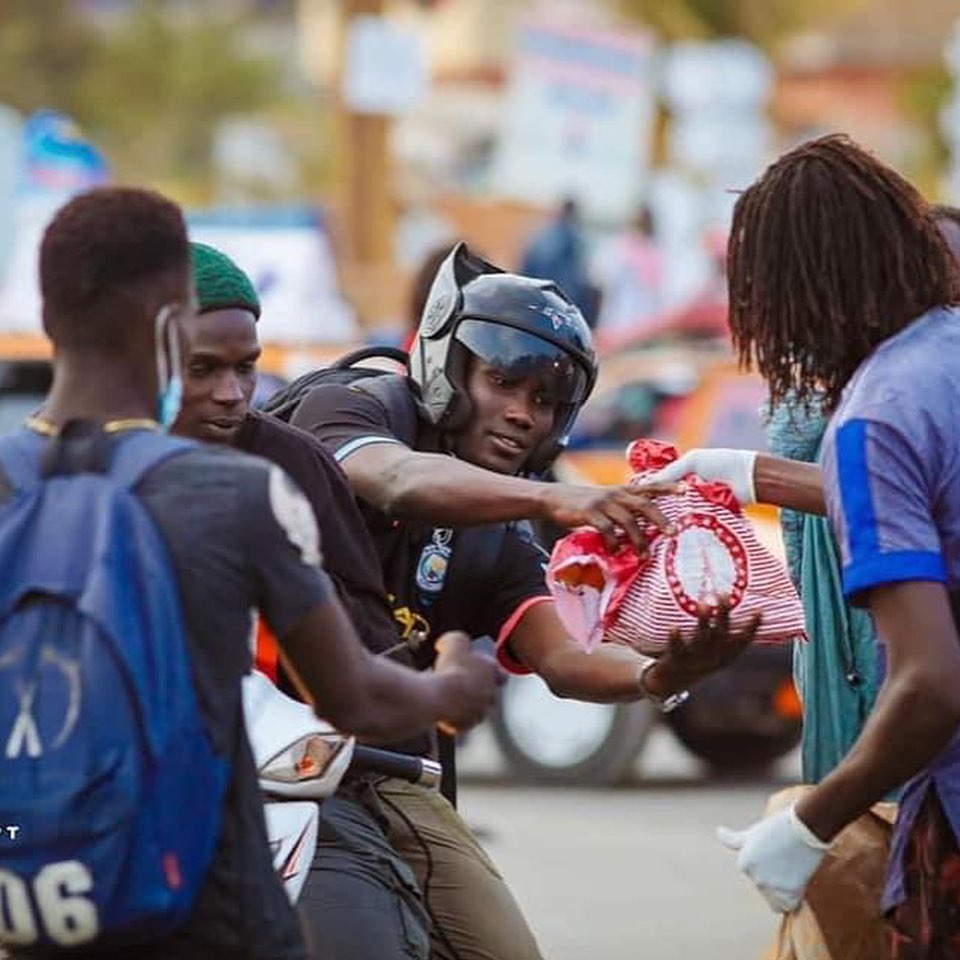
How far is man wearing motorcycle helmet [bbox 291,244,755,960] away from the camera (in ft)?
17.7

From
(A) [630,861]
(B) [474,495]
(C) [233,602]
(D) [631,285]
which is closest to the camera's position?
(C) [233,602]

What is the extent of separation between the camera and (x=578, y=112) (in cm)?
2694

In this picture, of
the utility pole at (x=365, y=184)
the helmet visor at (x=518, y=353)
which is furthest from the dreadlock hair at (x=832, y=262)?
the utility pole at (x=365, y=184)

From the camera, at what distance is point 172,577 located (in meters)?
3.79

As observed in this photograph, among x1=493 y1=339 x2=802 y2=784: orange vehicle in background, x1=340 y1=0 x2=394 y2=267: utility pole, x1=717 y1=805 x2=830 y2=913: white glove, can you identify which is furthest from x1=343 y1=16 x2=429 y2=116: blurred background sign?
x1=717 y1=805 x2=830 y2=913: white glove

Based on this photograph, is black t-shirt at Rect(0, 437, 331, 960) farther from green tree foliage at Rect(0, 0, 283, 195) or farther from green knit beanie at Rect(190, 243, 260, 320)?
green tree foliage at Rect(0, 0, 283, 195)

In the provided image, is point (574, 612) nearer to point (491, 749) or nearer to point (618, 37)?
point (491, 749)

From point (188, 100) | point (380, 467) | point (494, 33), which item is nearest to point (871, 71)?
point (494, 33)

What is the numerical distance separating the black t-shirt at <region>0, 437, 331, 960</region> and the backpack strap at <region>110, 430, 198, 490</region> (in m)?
0.01

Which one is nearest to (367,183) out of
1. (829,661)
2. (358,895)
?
(829,661)

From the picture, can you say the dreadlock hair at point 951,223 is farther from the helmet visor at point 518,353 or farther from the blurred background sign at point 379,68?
the blurred background sign at point 379,68

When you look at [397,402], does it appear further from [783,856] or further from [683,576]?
[783,856]

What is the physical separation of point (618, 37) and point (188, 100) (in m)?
31.6

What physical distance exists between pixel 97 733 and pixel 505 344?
1.91 metres
